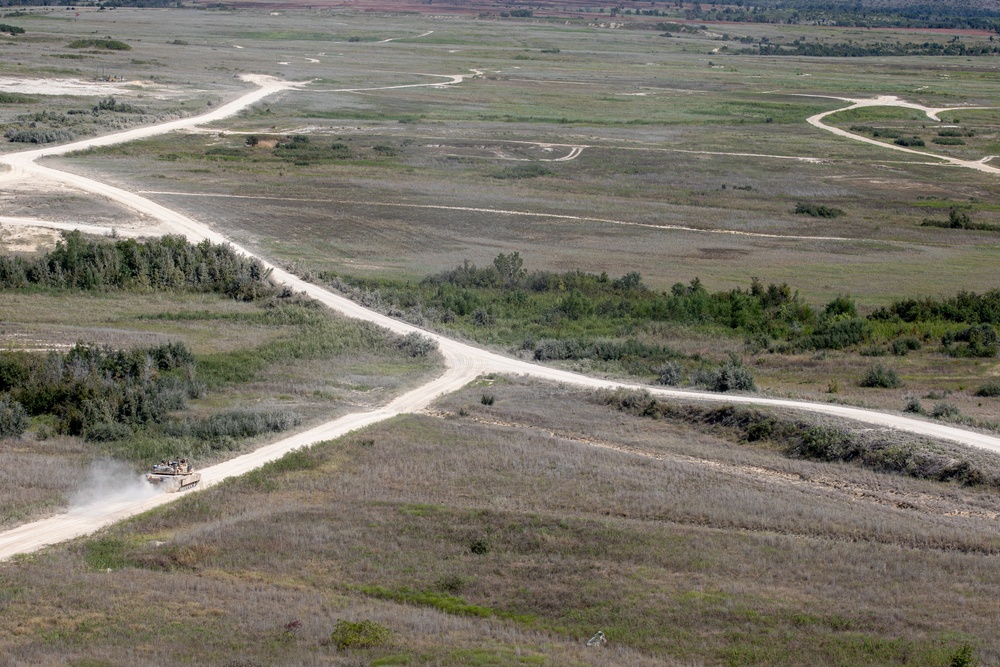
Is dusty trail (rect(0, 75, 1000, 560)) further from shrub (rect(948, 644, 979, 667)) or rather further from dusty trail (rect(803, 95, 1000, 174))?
dusty trail (rect(803, 95, 1000, 174))

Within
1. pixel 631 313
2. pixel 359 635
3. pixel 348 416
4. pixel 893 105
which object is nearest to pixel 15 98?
pixel 631 313

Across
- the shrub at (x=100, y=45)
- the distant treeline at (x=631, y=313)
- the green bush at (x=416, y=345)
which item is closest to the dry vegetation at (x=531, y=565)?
the green bush at (x=416, y=345)

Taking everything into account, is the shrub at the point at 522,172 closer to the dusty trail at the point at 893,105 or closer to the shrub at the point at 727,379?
the dusty trail at the point at 893,105

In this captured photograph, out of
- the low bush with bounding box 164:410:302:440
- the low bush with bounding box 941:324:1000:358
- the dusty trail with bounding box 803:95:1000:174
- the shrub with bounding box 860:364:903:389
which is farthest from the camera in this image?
the dusty trail with bounding box 803:95:1000:174

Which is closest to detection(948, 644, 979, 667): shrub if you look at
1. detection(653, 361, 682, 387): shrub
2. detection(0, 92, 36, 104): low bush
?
detection(653, 361, 682, 387): shrub

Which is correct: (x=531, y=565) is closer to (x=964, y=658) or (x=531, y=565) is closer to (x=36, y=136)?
(x=964, y=658)

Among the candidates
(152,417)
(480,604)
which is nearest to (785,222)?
(152,417)

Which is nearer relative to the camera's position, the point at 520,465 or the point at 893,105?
the point at 520,465
